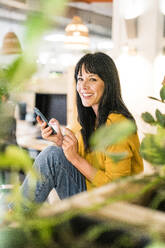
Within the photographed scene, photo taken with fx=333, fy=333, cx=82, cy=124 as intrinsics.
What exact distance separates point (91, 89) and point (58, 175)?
0.44 meters

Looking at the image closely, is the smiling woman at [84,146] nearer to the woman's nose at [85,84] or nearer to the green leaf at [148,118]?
the woman's nose at [85,84]

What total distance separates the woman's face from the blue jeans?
0.90 ft

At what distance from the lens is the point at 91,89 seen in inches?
63.6

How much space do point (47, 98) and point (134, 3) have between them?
1.34 meters

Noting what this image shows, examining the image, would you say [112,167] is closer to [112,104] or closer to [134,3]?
[112,104]

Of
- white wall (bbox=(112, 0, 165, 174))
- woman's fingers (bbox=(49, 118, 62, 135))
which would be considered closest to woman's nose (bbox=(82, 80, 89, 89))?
woman's fingers (bbox=(49, 118, 62, 135))

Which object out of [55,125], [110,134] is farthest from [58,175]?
[110,134]

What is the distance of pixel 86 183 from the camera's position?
156cm

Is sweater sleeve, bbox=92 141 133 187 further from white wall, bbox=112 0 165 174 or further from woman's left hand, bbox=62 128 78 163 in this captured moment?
white wall, bbox=112 0 165 174

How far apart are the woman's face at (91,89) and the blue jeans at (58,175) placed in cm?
28

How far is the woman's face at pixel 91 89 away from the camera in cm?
161

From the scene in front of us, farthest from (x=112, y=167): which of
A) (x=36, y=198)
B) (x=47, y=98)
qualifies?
(x=47, y=98)

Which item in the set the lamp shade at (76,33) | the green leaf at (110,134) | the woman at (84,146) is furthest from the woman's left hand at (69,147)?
the lamp shade at (76,33)

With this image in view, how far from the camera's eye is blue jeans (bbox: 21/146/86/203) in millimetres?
1528
